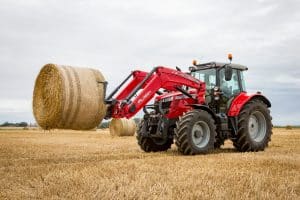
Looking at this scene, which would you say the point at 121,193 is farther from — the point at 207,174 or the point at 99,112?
the point at 99,112

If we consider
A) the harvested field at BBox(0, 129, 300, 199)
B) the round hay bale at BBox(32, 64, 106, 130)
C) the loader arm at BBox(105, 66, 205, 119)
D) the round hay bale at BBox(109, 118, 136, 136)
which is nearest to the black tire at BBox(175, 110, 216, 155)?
the loader arm at BBox(105, 66, 205, 119)

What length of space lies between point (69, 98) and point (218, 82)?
5217 mm

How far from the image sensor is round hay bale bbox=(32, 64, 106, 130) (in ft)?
29.8

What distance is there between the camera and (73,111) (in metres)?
9.13

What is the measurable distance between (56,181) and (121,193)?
55.8 inches

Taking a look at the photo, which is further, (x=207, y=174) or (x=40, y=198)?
(x=207, y=174)

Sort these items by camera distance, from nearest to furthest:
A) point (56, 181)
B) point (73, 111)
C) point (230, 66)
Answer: point (56, 181) → point (73, 111) → point (230, 66)

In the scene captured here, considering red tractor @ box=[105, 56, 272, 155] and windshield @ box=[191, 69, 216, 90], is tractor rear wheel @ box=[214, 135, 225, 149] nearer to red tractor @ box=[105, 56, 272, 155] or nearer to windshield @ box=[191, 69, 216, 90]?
red tractor @ box=[105, 56, 272, 155]

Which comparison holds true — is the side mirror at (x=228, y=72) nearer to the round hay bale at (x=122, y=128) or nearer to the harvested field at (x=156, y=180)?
the harvested field at (x=156, y=180)

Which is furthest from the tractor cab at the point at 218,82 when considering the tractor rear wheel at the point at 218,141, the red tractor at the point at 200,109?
the tractor rear wheel at the point at 218,141

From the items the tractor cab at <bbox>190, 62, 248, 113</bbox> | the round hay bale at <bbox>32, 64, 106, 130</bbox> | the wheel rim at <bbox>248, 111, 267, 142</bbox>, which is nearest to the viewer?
the round hay bale at <bbox>32, 64, 106, 130</bbox>

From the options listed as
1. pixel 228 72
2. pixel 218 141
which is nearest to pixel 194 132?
pixel 218 141

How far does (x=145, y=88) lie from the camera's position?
11.0m

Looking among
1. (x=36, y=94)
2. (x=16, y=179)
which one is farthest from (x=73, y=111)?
(x=16, y=179)
